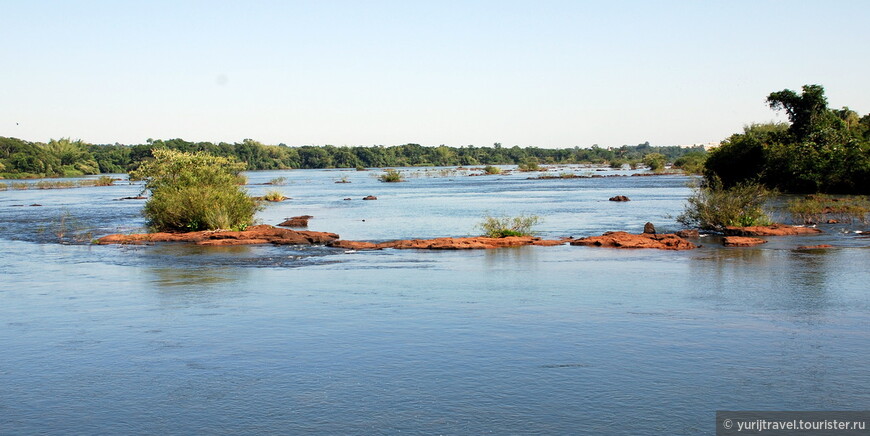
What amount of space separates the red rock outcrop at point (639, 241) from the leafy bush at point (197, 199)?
14190 millimetres

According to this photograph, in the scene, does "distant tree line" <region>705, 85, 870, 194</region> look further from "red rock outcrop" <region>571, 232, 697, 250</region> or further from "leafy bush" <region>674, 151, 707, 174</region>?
"leafy bush" <region>674, 151, 707, 174</region>

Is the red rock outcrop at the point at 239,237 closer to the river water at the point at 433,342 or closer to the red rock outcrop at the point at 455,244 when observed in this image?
the red rock outcrop at the point at 455,244

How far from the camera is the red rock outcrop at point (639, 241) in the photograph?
25.7 meters

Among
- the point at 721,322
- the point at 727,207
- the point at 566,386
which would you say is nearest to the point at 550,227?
the point at 727,207

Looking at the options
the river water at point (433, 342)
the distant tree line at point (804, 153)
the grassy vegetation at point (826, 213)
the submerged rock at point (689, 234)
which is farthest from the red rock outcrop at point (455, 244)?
the distant tree line at point (804, 153)

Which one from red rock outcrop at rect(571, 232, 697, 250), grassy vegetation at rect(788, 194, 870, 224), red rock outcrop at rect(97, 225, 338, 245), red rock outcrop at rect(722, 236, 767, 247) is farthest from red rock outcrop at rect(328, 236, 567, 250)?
grassy vegetation at rect(788, 194, 870, 224)

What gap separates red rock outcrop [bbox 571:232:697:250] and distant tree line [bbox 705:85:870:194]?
23.0 metres

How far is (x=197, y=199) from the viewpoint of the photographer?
31812 mm

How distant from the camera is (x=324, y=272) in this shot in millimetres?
21594

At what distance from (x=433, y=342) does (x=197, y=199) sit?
21.5m

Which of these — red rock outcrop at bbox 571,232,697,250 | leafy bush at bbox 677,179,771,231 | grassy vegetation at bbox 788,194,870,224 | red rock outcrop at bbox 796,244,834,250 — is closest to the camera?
red rock outcrop at bbox 796,244,834,250

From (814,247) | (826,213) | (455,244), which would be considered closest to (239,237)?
(455,244)

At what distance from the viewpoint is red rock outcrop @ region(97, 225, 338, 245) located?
29266 mm

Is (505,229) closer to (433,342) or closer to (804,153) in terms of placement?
(433,342)
